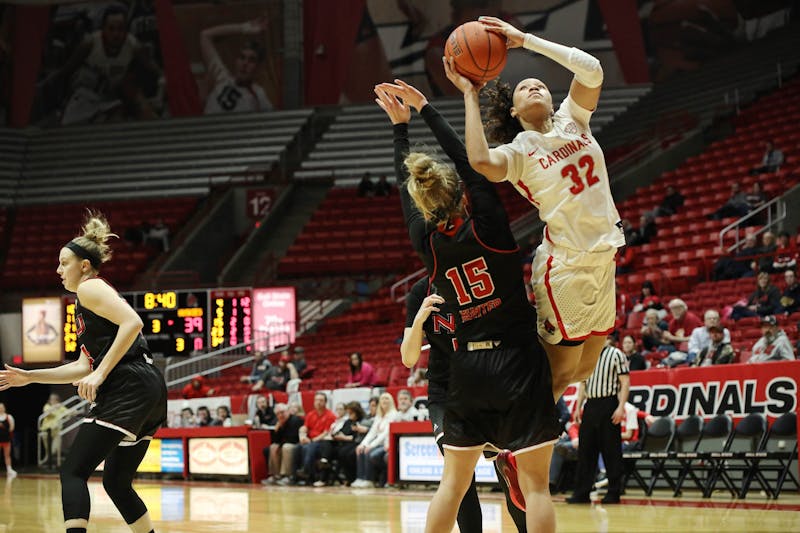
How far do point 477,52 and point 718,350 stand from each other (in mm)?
8385

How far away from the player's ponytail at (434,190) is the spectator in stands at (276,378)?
14267 mm

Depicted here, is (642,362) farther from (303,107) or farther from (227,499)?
(303,107)

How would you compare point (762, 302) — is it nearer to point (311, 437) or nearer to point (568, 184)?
point (311, 437)

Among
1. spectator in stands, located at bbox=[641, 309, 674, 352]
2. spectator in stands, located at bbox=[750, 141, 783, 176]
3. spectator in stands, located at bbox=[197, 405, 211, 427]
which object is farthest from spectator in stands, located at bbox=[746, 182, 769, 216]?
spectator in stands, located at bbox=[197, 405, 211, 427]

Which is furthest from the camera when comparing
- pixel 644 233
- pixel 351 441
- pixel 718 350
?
Result: pixel 644 233

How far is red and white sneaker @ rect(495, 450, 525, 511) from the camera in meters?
4.96

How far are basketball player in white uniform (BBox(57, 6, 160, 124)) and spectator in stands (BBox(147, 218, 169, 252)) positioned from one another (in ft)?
19.2

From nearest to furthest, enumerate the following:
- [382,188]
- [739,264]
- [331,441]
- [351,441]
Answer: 1. [351,441]
2. [331,441]
3. [739,264]
4. [382,188]

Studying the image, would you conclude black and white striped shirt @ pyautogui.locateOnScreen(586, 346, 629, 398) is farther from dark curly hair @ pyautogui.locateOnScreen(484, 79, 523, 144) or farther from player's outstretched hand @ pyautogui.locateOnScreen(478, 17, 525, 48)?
player's outstretched hand @ pyautogui.locateOnScreen(478, 17, 525, 48)

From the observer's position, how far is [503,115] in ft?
16.5

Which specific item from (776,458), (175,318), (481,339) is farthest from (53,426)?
(481,339)

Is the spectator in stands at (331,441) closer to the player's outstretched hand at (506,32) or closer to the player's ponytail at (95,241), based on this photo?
the player's ponytail at (95,241)

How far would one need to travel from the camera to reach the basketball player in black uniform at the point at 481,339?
4.51 metres

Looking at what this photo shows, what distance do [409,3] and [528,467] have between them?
2723 cm
